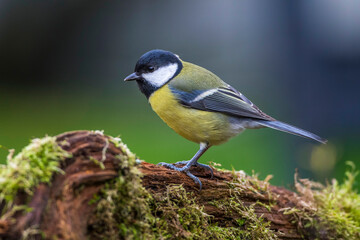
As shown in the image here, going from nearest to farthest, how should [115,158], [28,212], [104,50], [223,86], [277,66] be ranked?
1. [28,212]
2. [115,158]
3. [223,86]
4. [277,66]
5. [104,50]

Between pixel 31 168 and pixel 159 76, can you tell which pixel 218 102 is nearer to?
pixel 159 76

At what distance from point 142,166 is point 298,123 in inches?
170

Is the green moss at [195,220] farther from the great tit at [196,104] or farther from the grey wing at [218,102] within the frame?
the grey wing at [218,102]

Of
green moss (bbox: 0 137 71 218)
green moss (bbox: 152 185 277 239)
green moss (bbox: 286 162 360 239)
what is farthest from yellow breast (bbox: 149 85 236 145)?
green moss (bbox: 0 137 71 218)

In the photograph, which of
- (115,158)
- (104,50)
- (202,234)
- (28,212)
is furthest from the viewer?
(104,50)

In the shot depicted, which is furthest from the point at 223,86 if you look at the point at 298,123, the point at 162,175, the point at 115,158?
the point at 298,123

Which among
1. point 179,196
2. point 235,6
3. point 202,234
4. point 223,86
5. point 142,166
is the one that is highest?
point 235,6

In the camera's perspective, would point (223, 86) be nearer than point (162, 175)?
No

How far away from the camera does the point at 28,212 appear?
49.3 inches

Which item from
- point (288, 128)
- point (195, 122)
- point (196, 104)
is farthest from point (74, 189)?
point (288, 128)

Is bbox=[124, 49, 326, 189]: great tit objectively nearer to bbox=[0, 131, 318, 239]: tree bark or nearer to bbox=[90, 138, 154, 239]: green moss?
bbox=[0, 131, 318, 239]: tree bark

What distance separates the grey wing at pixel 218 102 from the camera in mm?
2650

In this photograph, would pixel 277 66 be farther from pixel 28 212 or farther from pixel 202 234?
pixel 28 212

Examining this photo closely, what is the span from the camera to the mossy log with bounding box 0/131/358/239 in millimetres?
1271
